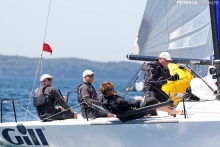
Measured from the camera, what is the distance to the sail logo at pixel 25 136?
8586mm

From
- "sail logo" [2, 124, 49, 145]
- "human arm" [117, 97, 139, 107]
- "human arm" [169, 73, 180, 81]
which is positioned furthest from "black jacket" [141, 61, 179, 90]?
"sail logo" [2, 124, 49, 145]

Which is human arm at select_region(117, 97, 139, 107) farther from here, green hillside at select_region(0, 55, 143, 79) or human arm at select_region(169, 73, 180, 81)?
green hillside at select_region(0, 55, 143, 79)

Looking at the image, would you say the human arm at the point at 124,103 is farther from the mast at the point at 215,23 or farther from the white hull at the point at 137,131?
the mast at the point at 215,23

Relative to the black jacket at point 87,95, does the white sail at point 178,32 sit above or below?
above

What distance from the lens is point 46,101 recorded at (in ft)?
28.6

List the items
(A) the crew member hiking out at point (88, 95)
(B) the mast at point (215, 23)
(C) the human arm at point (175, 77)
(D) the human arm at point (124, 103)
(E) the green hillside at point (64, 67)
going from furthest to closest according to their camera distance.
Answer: (E) the green hillside at point (64, 67), (C) the human arm at point (175, 77), (B) the mast at point (215, 23), (A) the crew member hiking out at point (88, 95), (D) the human arm at point (124, 103)

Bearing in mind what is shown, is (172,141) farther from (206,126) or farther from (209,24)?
(209,24)

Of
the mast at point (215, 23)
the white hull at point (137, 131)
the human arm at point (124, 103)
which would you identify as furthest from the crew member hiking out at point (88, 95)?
the mast at point (215, 23)

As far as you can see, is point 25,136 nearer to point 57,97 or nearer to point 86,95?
point 57,97

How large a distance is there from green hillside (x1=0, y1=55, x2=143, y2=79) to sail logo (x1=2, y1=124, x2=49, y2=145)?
445 ft

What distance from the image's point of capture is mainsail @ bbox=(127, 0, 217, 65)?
374 inches

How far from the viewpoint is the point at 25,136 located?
8.74 metres

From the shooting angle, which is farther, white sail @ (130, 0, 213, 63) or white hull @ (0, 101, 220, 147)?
white sail @ (130, 0, 213, 63)

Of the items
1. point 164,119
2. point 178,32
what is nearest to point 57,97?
point 164,119
